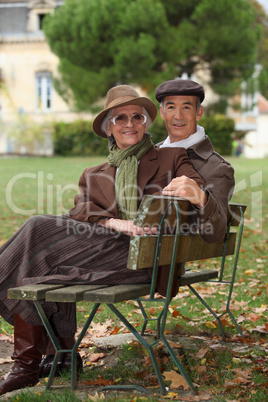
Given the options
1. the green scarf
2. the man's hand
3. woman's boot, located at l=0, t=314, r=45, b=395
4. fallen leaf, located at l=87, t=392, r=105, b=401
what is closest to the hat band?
the green scarf

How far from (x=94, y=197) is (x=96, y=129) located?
511mm

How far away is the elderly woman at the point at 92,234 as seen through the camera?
3.39 metres

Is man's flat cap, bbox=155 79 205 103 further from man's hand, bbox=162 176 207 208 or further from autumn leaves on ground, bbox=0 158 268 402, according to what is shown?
autumn leaves on ground, bbox=0 158 268 402

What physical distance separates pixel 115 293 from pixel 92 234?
0.61 meters

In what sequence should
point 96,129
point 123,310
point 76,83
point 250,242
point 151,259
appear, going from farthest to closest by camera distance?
point 76,83 < point 250,242 < point 123,310 < point 96,129 < point 151,259

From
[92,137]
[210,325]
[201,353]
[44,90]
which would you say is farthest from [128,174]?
[44,90]

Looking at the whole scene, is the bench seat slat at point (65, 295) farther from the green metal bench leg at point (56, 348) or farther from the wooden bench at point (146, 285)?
the green metal bench leg at point (56, 348)

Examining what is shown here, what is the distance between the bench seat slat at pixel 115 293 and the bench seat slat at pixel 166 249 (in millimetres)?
152

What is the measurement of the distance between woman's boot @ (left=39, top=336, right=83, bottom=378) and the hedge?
21625mm

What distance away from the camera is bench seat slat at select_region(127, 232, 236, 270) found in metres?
3.12

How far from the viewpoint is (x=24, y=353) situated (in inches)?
133

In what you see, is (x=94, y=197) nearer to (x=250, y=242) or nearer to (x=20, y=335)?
(x=20, y=335)

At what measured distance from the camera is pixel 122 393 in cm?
324

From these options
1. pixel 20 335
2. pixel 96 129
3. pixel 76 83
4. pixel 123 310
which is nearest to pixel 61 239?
pixel 20 335
